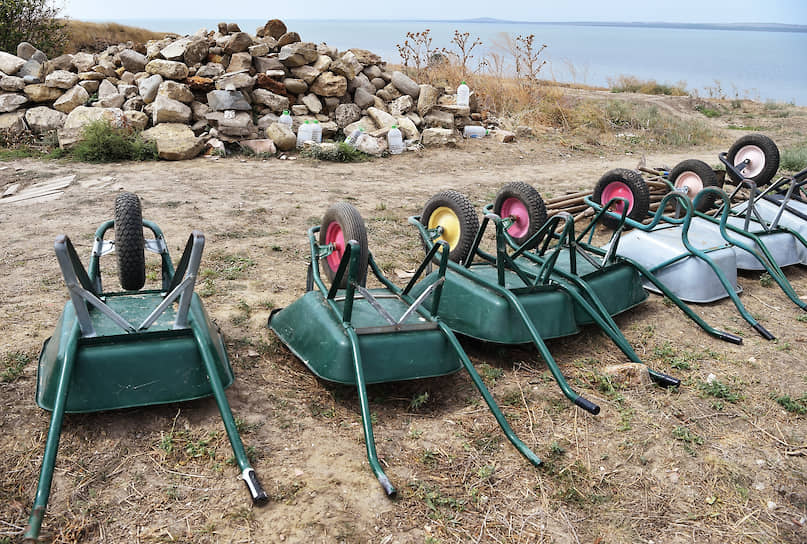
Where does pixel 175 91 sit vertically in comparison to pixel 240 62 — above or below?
below

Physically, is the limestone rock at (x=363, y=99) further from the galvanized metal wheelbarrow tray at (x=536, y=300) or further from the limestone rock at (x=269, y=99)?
A: the galvanized metal wheelbarrow tray at (x=536, y=300)

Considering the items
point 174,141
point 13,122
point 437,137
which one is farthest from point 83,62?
point 437,137

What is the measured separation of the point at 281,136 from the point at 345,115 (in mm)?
1645

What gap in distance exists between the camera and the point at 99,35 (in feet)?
50.4

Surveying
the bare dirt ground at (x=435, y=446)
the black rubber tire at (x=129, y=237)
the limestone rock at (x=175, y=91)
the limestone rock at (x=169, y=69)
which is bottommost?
the bare dirt ground at (x=435, y=446)

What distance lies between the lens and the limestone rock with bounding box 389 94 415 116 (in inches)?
455

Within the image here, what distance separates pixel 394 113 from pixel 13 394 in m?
9.30

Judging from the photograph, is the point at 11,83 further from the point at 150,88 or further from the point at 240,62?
the point at 240,62

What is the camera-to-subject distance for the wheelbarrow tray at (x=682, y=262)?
4.79m

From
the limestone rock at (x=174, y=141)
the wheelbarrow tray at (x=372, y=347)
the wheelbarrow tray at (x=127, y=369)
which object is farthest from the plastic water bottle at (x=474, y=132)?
the wheelbarrow tray at (x=127, y=369)

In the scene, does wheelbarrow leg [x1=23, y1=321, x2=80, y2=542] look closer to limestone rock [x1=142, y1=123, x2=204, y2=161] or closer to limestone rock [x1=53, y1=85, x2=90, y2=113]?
limestone rock [x1=142, y1=123, x2=204, y2=161]

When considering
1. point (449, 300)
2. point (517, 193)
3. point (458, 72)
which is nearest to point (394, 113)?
point (458, 72)

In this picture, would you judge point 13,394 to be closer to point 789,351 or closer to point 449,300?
point 449,300

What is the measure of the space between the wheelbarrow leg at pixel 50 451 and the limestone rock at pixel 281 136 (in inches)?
300
